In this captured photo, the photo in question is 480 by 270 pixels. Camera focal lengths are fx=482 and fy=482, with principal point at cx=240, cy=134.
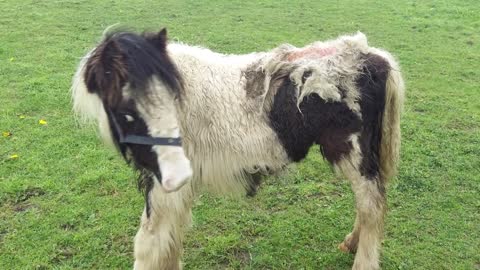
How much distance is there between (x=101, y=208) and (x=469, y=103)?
189 inches

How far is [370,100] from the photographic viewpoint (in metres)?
3.07

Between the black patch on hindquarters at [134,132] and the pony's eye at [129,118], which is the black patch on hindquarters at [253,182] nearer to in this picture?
the black patch on hindquarters at [134,132]

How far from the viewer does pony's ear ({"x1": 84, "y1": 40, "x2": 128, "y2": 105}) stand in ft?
7.74

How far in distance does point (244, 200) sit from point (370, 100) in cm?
169

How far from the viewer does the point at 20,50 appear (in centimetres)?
803

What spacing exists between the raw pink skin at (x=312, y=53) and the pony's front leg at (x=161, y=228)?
1066mm

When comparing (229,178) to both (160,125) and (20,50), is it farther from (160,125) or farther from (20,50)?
(20,50)

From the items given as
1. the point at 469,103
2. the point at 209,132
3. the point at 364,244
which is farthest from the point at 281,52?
the point at 469,103

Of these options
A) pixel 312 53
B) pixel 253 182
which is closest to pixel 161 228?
pixel 253 182

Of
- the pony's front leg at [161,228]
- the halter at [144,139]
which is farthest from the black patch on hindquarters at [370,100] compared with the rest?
the halter at [144,139]

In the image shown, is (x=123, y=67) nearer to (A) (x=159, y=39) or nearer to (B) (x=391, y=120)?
(A) (x=159, y=39)

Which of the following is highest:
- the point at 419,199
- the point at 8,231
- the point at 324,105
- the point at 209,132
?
the point at 324,105

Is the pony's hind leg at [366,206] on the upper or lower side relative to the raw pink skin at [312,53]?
lower

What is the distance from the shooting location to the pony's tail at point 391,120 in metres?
3.14
